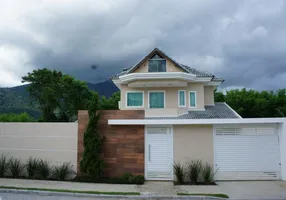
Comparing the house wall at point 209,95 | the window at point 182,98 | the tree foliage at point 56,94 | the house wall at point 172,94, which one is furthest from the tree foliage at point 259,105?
the tree foliage at point 56,94

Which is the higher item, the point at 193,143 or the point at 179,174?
the point at 193,143

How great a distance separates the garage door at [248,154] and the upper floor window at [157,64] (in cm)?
772

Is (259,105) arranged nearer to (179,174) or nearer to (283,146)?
(283,146)

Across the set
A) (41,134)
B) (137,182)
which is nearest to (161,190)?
(137,182)

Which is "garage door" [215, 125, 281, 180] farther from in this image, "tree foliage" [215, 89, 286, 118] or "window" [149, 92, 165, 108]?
"tree foliage" [215, 89, 286, 118]

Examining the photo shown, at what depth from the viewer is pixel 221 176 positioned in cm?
1140

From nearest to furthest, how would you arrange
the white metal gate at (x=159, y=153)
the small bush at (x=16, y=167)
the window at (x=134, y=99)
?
the white metal gate at (x=159, y=153), the small bush at (x=16, y=167), the window at (x=134, y=99)

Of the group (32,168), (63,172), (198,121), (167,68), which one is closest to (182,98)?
(167,68)

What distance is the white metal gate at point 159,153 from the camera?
1154 centimetres

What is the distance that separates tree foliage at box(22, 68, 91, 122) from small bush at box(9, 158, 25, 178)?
26.7 m

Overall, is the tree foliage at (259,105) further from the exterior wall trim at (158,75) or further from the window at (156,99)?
the exterior wall trim at (158,75)

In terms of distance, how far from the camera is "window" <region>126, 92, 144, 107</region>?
18.3 metres

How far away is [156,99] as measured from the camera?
18.3 meters

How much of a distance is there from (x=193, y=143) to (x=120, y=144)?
11.8 feet
